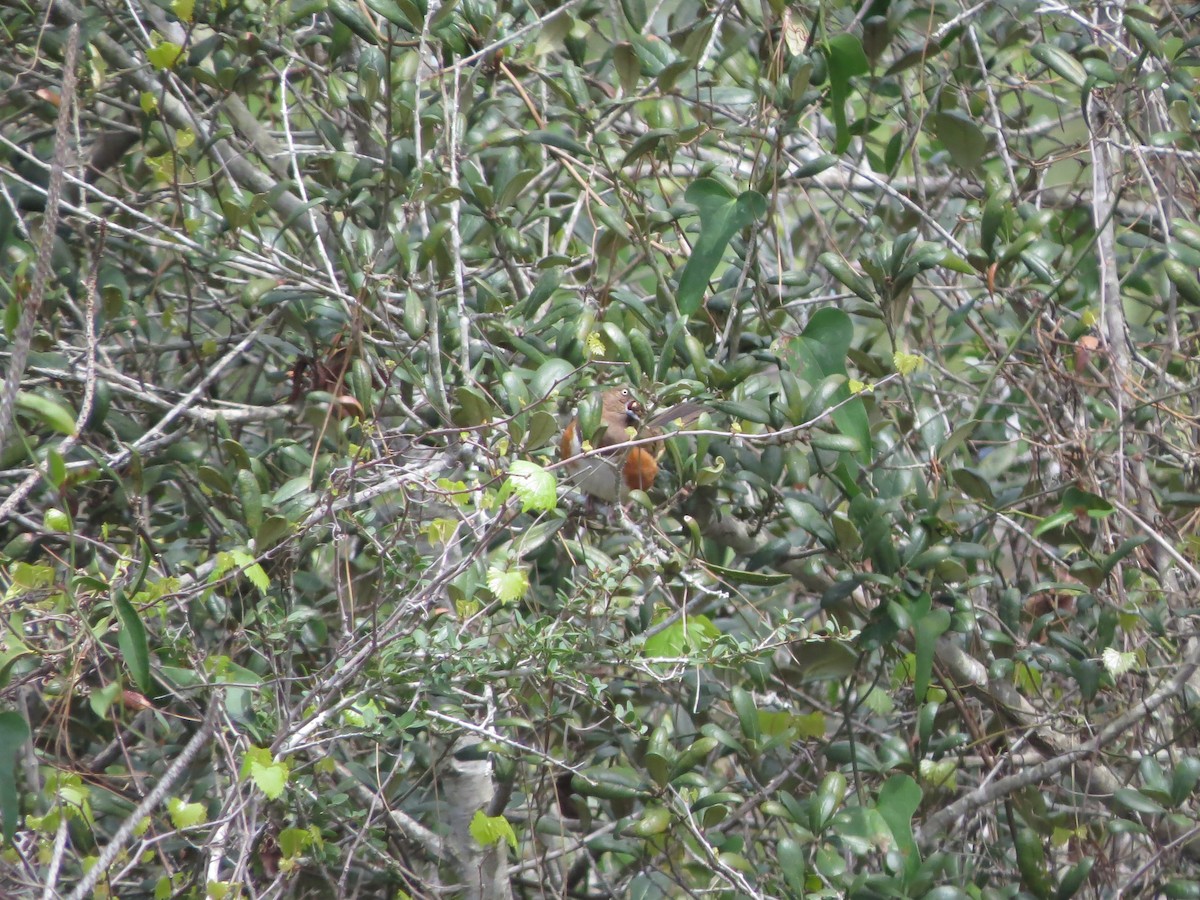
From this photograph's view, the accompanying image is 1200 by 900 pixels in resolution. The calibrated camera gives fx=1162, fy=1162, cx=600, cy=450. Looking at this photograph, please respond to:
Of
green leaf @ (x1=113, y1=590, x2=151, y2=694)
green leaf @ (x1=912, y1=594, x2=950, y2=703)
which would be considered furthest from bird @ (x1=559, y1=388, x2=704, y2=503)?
green leaf @ (x1=113, y1=590, x2=151, y2=694)

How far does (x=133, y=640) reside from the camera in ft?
5.25

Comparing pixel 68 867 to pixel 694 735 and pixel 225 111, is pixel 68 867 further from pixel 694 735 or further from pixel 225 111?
pixel 225 111

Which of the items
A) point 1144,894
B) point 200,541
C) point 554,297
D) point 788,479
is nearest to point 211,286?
point 200,541

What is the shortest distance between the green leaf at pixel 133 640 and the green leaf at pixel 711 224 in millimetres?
1045

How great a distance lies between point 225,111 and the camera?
2.71 m

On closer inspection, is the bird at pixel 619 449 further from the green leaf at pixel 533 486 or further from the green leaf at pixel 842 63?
the green leaf at pixel 842 63

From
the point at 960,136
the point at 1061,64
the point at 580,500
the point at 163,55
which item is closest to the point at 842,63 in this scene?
the point at 960,136

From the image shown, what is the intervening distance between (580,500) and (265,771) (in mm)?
846

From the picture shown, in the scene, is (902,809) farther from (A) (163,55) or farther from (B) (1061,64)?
(A) (163,55)

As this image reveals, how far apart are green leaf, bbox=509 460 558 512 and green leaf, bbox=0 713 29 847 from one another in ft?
2.47

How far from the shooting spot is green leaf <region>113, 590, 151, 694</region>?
1593 mm

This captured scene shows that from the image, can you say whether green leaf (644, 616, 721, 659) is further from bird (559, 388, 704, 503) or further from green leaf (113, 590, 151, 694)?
green leaf (113, 590, 151, 694)

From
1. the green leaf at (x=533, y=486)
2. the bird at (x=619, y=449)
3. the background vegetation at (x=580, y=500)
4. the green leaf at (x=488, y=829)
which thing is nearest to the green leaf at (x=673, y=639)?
the background vegetation at (x=580, y=500)

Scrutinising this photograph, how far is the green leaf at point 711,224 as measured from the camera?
6.75ft
